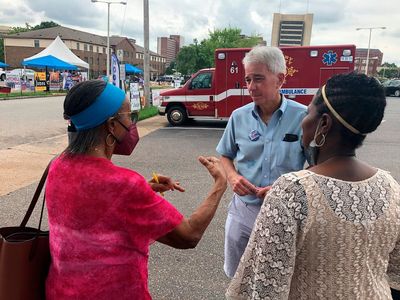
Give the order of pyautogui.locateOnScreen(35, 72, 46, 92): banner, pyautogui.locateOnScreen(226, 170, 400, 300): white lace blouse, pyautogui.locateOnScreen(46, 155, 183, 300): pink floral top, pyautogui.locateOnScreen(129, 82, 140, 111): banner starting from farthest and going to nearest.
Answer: pyautogui.locateOnScreen(35, 72, 46, 92): banner
pyautogui.locateOnScreen(129, 82, 140, 111): banner
pyautogui.locateOnScreen(46, 155, 183, 300): pink floral top
pyautogui.locateOnScreen(226, 170, 400, 300): white lace blouse

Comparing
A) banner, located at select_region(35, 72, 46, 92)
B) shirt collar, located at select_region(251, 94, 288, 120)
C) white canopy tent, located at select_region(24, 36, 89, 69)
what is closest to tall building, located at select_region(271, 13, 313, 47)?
banner, located at select_region(35, 72, 46, 92)

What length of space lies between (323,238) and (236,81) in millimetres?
11782

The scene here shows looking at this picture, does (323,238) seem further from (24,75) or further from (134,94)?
(24,75)

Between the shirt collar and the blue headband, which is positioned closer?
the blue headband

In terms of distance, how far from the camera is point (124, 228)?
4.92 feet

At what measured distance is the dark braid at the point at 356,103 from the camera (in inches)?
49.2

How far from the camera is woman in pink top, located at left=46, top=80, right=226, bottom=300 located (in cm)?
147

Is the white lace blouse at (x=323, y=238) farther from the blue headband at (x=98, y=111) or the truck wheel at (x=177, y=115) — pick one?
the truck wheel at (x=177, y=115)

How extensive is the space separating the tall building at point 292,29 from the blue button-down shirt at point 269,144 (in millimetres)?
95218

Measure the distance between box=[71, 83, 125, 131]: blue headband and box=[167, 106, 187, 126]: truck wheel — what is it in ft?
41.7

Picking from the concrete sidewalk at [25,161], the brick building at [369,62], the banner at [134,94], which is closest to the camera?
the concrete sidewalk at [25,161]

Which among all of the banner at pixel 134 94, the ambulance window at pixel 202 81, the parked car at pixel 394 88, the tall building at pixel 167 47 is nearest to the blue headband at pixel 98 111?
the ambulance window at pixel 202 81

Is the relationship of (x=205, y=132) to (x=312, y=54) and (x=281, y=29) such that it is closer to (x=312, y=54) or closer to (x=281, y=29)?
(x=312, y=54)

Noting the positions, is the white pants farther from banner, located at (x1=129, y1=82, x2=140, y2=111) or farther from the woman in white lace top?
banner, located at (x1=129, y1=82, x2=140, y2=111)
